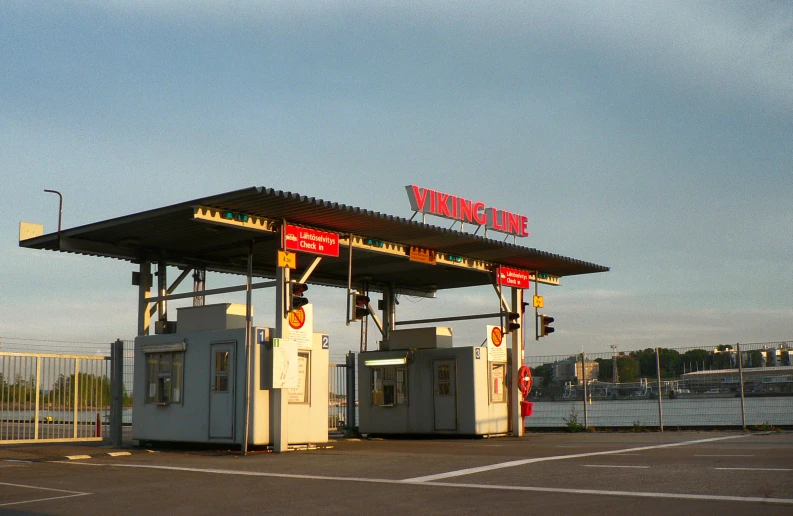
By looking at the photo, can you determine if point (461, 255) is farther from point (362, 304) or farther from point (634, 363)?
point (634, 363)

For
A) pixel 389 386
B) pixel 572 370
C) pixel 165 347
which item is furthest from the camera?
pixel 572 370

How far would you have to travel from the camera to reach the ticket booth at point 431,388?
23.9 m

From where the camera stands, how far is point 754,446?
672 inches

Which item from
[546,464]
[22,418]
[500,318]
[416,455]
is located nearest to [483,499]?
[546,464]

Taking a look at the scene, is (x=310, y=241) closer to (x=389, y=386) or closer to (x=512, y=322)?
(x=389, y=386)

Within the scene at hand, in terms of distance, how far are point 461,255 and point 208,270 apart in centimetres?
697

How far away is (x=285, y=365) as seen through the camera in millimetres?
18109

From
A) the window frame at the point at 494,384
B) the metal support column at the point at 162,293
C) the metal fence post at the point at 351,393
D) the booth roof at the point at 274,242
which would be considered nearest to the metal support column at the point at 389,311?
the booth roof at the point at 274,242

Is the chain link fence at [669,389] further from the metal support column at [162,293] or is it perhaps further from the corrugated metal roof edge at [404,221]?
the metal support column at [162,293]

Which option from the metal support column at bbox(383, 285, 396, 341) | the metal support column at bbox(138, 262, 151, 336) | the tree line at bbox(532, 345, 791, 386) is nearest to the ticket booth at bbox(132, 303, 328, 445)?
the metal support column at bbox(138, 262, 151, 336)

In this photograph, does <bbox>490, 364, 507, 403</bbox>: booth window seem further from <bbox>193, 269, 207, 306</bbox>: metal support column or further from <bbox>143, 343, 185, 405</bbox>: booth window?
<bbox>143, 343, 185, 405</bbox>: booth window

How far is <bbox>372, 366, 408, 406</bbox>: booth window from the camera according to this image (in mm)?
25406

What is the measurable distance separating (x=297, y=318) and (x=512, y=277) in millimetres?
8488

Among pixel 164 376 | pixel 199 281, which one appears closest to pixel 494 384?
pixel 199 281
